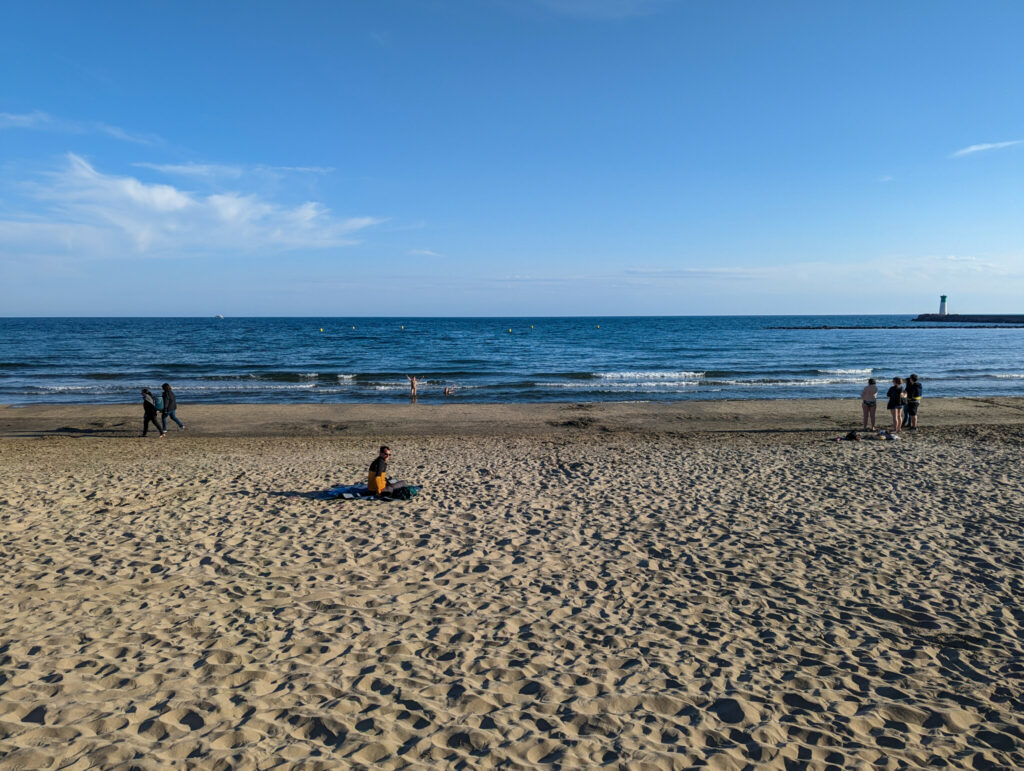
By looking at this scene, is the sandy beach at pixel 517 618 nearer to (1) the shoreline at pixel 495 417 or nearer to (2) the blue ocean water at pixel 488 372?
(1) the shoreline at pixel 495 417

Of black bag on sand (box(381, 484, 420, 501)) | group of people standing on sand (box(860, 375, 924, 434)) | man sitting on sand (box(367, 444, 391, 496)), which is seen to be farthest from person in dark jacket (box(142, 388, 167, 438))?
group of people standing on sand (box(860, 375, 924, 434))

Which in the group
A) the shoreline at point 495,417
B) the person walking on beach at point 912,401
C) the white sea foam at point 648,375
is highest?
the person walking on beach at point 912,401

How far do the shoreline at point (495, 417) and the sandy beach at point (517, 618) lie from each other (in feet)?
20.1

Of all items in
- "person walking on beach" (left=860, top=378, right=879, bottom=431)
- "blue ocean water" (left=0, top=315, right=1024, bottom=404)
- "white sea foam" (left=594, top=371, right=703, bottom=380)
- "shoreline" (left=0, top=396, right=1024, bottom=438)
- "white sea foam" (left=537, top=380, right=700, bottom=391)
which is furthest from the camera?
"white sea foam" (left=594, top=371, right=703, bottom=380)

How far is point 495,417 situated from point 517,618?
49.2ft

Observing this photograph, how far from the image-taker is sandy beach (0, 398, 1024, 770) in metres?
4.27

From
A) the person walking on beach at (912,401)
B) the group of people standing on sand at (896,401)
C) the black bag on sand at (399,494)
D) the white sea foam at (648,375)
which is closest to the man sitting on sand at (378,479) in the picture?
the black bag on sand at (399,494)

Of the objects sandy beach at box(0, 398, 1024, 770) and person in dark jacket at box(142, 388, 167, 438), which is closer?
sandy beach at box(0, 398, 1024, 770)

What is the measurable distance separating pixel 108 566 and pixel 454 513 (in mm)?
4308

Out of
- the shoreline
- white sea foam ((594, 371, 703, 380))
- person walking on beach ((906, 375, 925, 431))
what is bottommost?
the shoreline

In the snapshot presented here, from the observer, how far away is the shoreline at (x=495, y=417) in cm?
1838

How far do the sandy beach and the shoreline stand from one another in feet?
20.1

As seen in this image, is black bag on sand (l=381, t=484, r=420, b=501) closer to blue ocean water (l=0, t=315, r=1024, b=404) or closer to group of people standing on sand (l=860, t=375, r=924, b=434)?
group of people standing on sand (l=860, t=375, r=924, b=434)

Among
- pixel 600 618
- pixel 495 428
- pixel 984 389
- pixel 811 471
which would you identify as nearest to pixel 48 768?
pixel 600 618
